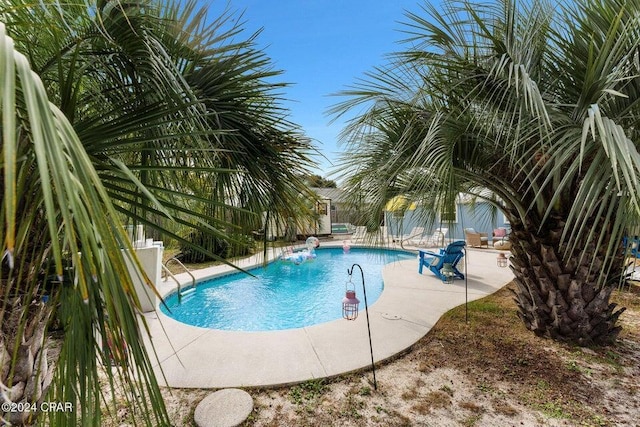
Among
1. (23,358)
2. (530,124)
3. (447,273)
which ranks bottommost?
(447,273)

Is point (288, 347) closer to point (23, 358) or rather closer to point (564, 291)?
point (23, 358)

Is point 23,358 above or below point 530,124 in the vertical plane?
below

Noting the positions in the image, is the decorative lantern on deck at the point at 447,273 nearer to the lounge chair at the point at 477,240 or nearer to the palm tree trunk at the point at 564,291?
the palm tree trunk at the point at 564,291

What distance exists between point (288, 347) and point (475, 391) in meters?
2.34

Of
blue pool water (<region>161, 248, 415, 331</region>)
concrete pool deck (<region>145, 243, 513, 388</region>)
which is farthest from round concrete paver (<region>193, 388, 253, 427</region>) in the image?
blue pool water (<region>161, 248, 415, 331</region>)

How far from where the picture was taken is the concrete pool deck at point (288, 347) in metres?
3.30

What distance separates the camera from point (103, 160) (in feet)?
4.39

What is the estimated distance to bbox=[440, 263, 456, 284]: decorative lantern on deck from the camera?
303 inches

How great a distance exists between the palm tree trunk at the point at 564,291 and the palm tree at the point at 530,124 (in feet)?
0.05

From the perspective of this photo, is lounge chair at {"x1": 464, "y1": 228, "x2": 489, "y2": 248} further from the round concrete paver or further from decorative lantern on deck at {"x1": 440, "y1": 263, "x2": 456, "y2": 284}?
the round concrete paver

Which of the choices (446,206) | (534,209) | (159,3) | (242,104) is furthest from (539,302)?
(159,3)

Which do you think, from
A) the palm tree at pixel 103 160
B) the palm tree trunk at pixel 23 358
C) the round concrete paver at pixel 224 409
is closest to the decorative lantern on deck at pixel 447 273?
the round concrete paver at pixel 224 409

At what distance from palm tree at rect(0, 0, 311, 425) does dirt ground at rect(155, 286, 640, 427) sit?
1.50 metres

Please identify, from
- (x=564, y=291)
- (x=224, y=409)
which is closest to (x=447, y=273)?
(x=564, y=291)
